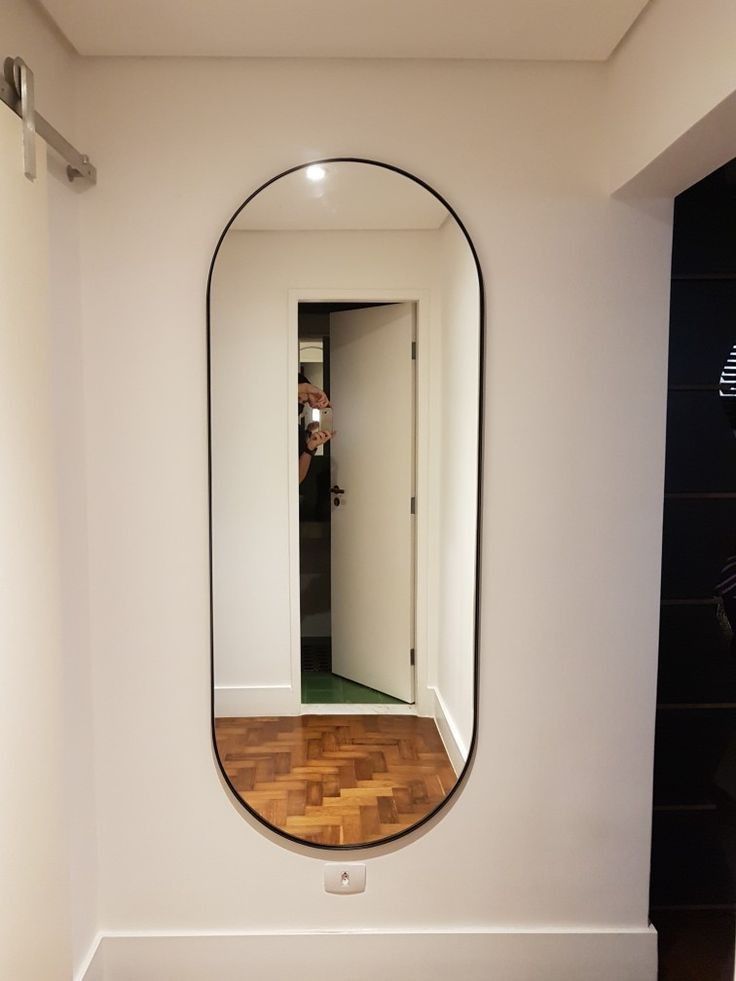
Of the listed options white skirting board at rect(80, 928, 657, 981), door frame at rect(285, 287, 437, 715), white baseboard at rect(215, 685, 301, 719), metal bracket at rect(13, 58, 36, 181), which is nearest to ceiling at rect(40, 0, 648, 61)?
metal bracket at rect(13, 58, 36, 181)

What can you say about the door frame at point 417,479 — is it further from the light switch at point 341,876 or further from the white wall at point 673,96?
the white wall at point 673,96

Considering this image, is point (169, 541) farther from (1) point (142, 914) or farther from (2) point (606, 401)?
(2) point (606, 401)

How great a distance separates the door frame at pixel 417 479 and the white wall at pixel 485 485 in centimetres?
16

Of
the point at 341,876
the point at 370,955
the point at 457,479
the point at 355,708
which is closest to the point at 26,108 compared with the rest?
the point at 457,479

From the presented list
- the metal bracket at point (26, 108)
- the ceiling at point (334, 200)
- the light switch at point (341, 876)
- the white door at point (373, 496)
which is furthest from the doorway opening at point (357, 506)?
the metal bracket at point (26, 108)

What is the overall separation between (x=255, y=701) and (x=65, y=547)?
59 cm

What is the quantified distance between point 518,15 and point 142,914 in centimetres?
228

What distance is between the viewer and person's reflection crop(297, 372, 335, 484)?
1.90 metres

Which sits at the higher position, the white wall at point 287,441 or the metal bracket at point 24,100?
the metal bracket at point 24,100

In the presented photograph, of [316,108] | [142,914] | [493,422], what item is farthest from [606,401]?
[142,914]

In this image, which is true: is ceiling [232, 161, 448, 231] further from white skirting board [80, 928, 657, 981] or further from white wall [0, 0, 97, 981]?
white skirting board [80, 928, 657, 981]

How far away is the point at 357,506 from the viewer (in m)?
1.93

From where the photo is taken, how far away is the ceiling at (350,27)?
1620mm

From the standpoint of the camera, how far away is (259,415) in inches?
75.8
